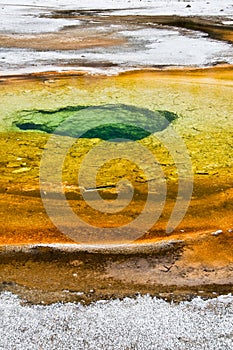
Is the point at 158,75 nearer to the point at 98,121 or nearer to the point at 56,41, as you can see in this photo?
the point at 98,121

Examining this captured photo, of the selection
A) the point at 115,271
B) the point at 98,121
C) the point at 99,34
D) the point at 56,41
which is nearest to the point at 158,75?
A: the point at 98,121

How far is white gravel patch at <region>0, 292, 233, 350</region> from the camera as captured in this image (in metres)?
2.14

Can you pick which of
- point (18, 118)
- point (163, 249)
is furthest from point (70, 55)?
point (163, 249)

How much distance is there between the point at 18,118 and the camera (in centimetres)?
475

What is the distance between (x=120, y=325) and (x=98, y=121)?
2699 millimetres

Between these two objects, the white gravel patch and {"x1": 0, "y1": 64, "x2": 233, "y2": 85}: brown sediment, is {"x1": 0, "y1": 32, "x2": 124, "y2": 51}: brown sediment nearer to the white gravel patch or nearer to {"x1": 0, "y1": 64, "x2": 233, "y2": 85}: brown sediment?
{"x1": 0, "y1": 64, "x2": 233, "y2": 85}: brown sediment

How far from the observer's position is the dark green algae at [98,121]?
14.7 ft

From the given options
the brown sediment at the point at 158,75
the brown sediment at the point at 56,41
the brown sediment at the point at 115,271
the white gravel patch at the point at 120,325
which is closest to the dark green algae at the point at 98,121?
the brown sediment at the point at 158,75

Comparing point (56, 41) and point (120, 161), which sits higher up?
point (56, 41)

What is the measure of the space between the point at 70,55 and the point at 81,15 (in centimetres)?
416

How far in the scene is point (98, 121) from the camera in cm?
466

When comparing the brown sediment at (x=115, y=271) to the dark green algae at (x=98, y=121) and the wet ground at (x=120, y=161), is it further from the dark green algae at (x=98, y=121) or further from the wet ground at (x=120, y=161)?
the dark green algae at (x=98, y=121)

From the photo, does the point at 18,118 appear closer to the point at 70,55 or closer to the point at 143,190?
the point at 143,190

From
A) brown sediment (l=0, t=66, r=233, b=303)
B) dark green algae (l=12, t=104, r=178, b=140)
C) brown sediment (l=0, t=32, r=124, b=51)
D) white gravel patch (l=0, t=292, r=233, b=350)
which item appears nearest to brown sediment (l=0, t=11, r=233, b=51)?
brown sediment (l=0, t=32, r=124, b=51)
